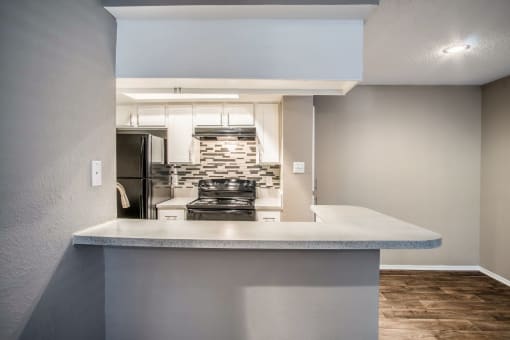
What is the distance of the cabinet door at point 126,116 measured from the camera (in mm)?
3365

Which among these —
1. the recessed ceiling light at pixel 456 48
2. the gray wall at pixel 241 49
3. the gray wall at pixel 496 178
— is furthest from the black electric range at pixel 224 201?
the gray wall at pixel 496 178

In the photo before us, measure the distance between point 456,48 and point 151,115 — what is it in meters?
3.35

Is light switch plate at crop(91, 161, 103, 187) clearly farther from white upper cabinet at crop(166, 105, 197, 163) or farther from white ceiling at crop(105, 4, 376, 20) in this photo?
white upper cabinet at crop(166, 105, 197, 163)

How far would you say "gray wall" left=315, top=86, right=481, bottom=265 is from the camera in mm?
3430

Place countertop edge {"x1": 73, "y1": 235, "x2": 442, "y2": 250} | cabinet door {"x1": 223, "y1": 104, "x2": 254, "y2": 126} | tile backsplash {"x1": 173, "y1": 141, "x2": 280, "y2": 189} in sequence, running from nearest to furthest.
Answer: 1. countertop edge {"x1": 73, "y1": 235, "x2": 442, "y2": 250}
2. cabinet door {"x1": 223, "y1": 104, "x2": 254, "y2": 126}
3. tile backsplash {"x1": 173, "y1": 141, "x2": 280, "y2": 189}

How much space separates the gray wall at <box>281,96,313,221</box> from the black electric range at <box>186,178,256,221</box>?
1.53 ft

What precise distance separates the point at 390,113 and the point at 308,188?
1588mm

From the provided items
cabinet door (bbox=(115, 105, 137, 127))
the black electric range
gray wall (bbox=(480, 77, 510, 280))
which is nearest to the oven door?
the black electric range

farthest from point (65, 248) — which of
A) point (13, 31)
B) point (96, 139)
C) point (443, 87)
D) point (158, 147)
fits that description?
point (443, 87)

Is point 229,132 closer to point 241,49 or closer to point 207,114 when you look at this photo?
point 207,114

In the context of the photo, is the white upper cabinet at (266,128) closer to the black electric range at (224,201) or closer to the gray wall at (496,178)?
the black electric range at (224,201)

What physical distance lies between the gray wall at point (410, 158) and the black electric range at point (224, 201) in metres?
1.01

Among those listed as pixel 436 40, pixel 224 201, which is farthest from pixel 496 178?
pixel 224 201

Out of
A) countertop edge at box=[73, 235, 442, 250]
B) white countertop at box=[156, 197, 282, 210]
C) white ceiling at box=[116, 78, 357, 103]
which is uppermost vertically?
white ceiling at box=[116, 78, 357, 103]
